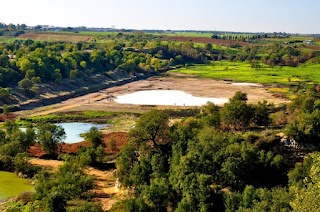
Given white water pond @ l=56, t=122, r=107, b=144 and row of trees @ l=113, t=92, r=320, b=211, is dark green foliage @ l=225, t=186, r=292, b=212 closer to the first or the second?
row of trees @ l=113, t=92, r=320, b=211

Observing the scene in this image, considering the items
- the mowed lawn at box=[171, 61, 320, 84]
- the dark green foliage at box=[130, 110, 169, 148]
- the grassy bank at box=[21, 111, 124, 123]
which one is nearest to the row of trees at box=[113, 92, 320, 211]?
the dark green foliage at box=[130, 110, 169, 148]

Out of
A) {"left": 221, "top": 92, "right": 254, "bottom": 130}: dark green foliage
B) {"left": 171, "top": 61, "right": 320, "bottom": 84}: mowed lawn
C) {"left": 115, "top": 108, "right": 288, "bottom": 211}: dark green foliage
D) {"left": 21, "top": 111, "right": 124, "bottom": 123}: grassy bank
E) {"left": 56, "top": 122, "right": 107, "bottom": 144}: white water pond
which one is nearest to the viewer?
{"left": 115, "top": 108, "right": 288, "bottom": 211}: dark green foliage

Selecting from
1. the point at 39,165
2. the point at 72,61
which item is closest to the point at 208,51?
the point at 72,61

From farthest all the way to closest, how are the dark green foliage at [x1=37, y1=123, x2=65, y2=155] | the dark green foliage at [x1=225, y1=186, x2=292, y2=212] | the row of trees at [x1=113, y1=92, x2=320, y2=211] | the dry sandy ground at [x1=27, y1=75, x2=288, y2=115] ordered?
the dry sandy ground at [x1=27, y1=75, x2=288, y2=115]
the dark green foliage at [x1=37, y1=123, x2=65, y2=155]
the row of trees at [x1=113, y1=92, x2=320, y2=211]
the dark green foliage at [x1=225, y1=186, x2=292, y2=212]

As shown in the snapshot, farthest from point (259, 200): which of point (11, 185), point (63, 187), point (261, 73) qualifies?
point (261, 73)

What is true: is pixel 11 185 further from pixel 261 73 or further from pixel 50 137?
pixel 261 73

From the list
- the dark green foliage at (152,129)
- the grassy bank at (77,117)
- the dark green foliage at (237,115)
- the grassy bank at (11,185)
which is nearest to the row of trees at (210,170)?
the dark green foliage at (152,129)

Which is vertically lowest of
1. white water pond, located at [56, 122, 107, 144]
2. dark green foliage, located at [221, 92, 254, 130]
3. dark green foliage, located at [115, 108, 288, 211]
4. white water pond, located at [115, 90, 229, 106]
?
white water pond, located at [56, 122, 107, 144]

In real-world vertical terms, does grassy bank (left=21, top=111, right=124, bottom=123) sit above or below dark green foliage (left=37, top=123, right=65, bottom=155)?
below
